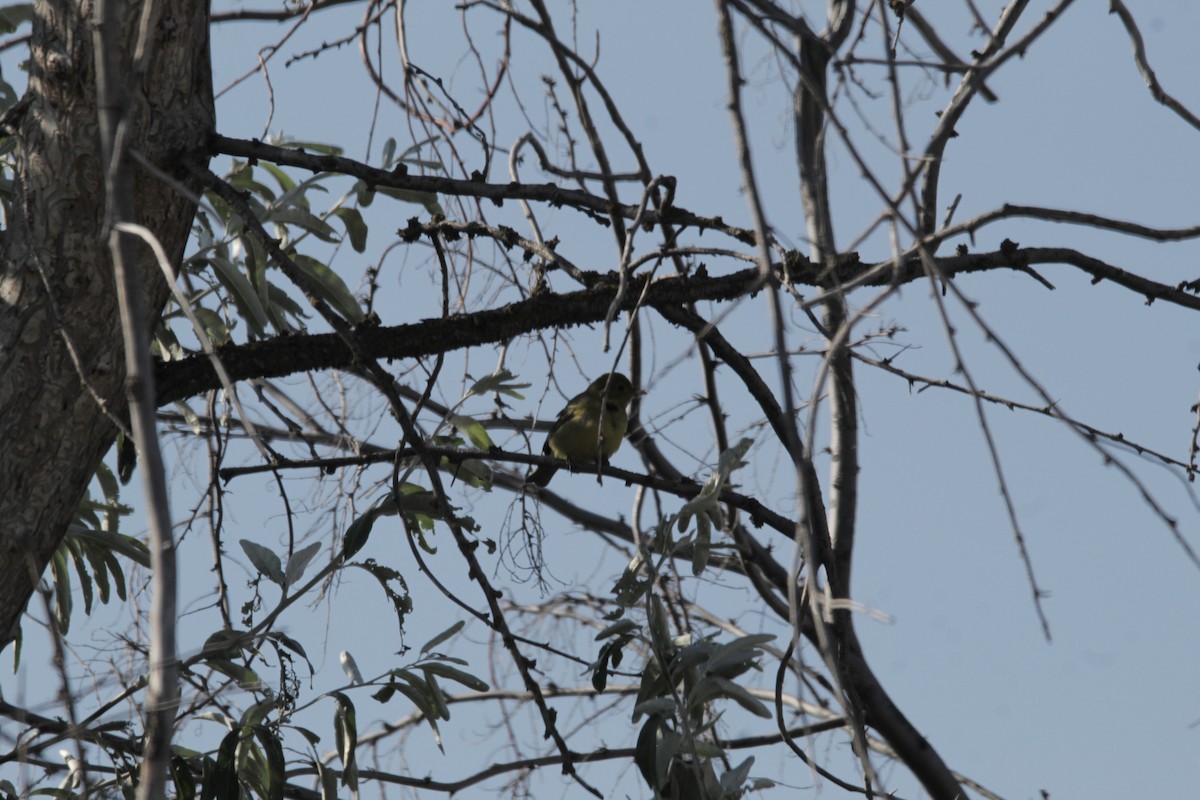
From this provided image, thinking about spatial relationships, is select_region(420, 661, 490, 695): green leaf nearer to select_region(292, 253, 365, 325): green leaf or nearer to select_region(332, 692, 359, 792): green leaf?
select_region(332, 692, 359, 792): green leaf

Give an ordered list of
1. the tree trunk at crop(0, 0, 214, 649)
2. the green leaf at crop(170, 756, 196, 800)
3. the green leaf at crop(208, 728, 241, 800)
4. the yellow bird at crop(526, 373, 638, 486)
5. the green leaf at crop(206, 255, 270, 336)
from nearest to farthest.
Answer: the tree trunk at crop(0, 0, 214, 649)
the green leaf at crop(208, 728, 241, 800)
the green leaf at crop(170, 756, 196, 800)
the green leaf at crop(206, 255, 270, 336)
the yellow bird at crop(526, 373, 638, 486)

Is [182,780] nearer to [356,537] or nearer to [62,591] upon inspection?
[356,537]

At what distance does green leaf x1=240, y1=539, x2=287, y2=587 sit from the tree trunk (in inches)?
21.5

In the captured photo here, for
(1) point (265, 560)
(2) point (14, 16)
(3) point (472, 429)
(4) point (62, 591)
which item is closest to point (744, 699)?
(1) point (265, 560)

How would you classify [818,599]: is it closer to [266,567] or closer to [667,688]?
[667,688]

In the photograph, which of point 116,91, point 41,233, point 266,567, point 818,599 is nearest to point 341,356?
point 266,567

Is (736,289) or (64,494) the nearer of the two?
(64,494)

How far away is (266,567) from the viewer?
3.50m

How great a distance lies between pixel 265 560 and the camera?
3514 millimetres

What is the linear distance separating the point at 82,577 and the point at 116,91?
3.12 metres

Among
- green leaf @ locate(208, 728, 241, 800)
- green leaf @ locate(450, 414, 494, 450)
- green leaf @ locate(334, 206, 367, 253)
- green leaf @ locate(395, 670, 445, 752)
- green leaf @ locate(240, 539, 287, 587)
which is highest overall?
green leaf @ locate(334, 206, 367, 253)

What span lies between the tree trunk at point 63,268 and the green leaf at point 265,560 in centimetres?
55

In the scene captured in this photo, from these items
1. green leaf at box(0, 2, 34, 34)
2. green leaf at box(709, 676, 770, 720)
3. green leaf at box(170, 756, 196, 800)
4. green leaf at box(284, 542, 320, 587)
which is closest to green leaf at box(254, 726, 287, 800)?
green leaf at box(170, 756, 196, 800)

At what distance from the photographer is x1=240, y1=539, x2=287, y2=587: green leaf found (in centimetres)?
349
